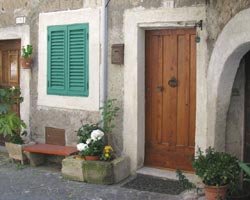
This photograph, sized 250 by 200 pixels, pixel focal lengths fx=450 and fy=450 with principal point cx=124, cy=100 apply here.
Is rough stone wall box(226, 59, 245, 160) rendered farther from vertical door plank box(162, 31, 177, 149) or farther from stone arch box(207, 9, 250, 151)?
vertical door plank box(162, 31, 177, 149)

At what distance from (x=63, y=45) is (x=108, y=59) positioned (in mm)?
958

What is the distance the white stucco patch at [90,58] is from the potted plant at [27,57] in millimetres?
173

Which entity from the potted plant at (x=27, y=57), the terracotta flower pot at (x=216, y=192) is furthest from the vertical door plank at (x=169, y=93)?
the potted plant at (x=27, y=57)

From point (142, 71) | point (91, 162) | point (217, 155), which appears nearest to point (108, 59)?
point (142, 71)

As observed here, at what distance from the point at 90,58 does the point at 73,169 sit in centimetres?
177

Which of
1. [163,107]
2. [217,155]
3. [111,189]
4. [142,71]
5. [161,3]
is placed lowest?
[111,189]

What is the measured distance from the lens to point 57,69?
7617mm

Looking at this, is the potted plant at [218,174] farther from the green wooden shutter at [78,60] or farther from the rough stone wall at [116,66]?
the green wooden shutter at [78,60]

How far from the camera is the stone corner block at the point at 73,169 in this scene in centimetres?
656

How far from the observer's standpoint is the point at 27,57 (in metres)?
7.86

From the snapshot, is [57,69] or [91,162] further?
[57,69]

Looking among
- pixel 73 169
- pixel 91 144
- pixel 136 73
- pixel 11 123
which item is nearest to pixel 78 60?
pixel 136 73

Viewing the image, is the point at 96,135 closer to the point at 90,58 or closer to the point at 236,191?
the point at 90,58

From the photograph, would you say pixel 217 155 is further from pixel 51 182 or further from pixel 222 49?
pixel 51 182
